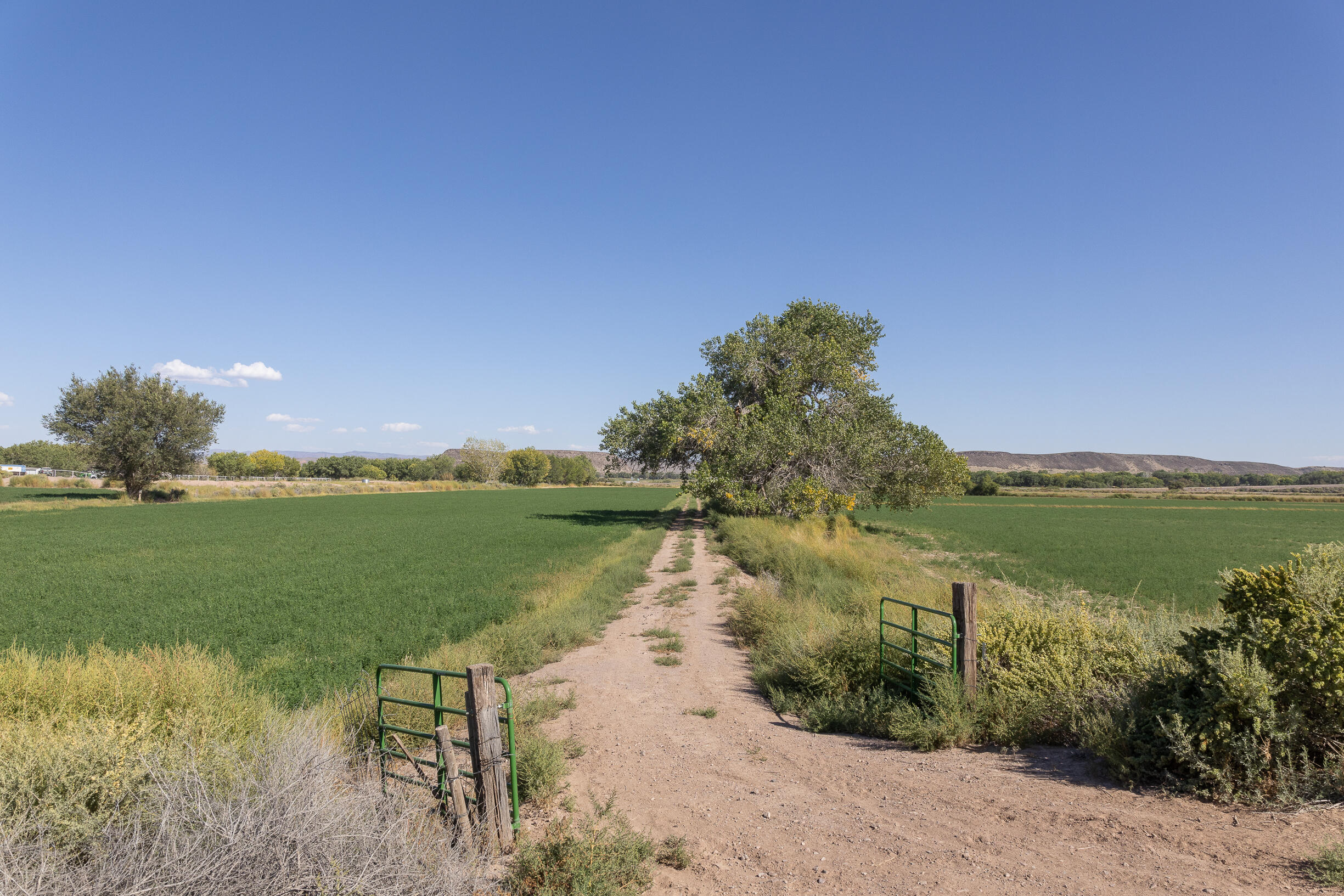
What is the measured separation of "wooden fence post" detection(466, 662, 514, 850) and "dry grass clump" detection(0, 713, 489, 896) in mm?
351

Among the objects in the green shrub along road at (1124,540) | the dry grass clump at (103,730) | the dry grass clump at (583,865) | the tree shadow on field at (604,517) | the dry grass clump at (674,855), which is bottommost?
the green shrub along road at (1124,540)

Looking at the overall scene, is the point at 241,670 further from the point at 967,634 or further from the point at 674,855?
the point at 967,634

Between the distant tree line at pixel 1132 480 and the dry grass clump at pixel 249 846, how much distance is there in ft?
371

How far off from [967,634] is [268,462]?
688 feet

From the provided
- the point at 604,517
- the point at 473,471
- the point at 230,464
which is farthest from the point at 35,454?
the point at 604,517

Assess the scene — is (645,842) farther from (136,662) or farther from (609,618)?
(609,618)

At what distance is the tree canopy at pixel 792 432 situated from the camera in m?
31.0

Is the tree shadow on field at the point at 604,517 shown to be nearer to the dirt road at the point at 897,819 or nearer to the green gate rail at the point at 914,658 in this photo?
the green gate rail at the point at 914,658

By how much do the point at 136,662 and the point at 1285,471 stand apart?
865 feet

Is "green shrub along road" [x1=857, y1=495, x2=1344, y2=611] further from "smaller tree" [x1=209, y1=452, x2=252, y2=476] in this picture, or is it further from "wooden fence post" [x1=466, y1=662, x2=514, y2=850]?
"smaller tree" [x1=209, y1=452, x2=252, y2=476]

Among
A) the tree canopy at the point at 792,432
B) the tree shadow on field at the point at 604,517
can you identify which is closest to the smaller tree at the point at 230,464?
the tree shadow on field at the point at 604,517

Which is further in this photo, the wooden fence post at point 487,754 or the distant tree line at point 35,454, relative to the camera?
the distant tree line at point 35,454

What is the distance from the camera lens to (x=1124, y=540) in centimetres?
3453

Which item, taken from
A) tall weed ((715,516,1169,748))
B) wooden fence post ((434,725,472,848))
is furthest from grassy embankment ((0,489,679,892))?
tall weed ((715,516,1169,748))
